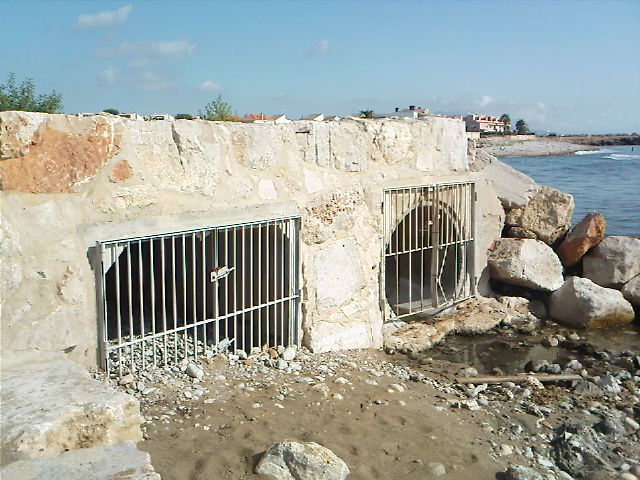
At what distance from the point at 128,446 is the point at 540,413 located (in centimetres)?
351

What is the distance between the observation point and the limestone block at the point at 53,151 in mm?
3830

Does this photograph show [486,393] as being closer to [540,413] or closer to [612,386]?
[540,413]

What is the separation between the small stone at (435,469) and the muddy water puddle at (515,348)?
274cm

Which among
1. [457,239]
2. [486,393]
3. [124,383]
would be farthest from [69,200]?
[457,239]

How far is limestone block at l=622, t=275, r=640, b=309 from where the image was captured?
870cm

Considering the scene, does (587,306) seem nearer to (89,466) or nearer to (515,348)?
(515,348)

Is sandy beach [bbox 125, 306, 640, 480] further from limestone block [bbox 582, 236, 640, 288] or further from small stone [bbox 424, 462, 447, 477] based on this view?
limestone block [bbox 582, 236, 640, 288]

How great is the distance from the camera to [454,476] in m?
3.78

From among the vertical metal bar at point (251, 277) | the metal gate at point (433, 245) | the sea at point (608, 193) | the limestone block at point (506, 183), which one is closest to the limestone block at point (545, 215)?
the limestone block at point (506, 183)

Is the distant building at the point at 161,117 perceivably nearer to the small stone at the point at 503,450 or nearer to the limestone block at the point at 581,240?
the small stone at the point at 503,450

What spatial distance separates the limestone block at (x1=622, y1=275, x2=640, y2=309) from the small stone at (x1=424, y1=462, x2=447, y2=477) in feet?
19.8

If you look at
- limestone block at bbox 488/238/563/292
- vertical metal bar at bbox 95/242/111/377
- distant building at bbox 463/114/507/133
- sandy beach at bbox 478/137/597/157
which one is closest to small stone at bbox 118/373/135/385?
vertical metal bar at bbox 95/242/111/377

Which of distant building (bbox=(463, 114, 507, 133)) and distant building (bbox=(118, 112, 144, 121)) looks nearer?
distant building (bbox=(118, 112, 144, 121))

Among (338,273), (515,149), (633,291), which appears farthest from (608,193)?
(515,149)
